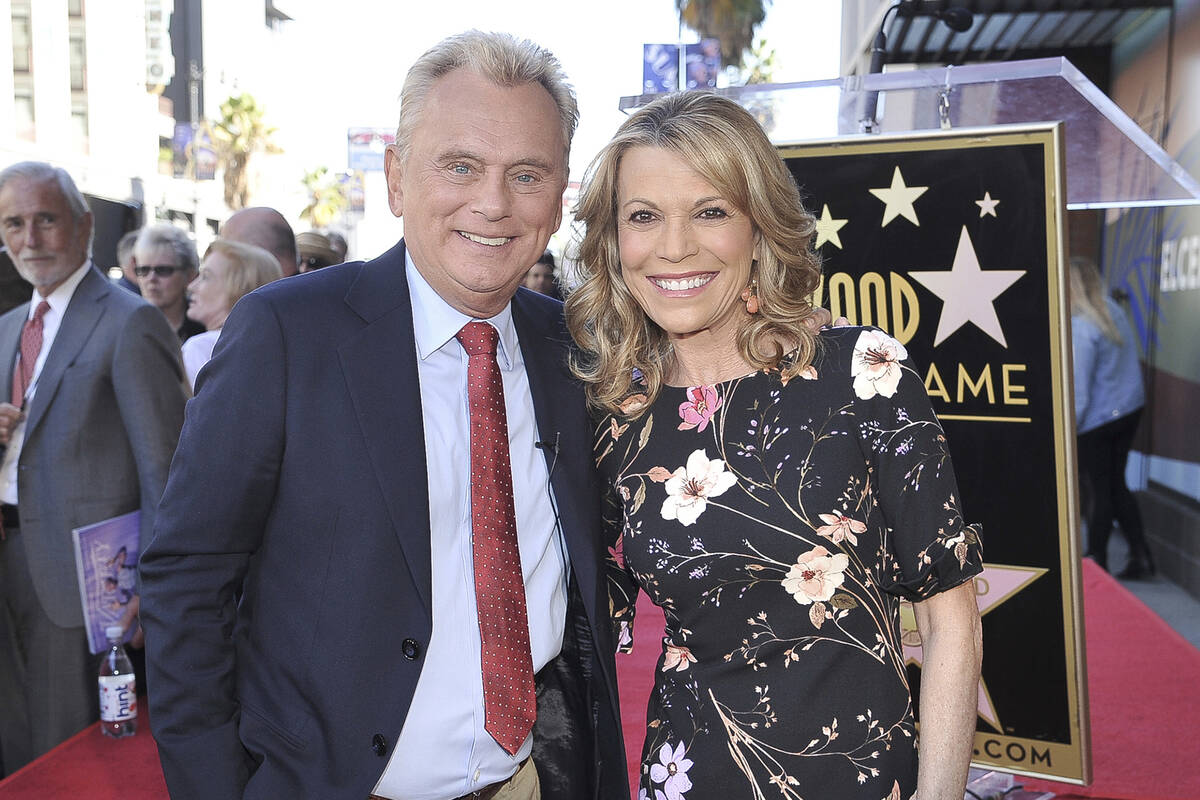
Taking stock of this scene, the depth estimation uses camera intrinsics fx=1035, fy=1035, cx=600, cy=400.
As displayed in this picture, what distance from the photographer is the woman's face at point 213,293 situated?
4543 millimetres

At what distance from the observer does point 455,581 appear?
5.77 ft

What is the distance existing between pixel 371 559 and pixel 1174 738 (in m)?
3.39

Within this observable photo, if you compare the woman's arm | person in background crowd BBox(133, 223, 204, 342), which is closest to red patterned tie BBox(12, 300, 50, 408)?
person in background crowd BBox(133, 223, 204, 342)

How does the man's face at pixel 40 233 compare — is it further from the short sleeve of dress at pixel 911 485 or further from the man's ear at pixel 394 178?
the short sleeve of dress at pixel 911 485

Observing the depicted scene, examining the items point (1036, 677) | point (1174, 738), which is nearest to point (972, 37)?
point (1174, 738)

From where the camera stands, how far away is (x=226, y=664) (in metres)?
1.69

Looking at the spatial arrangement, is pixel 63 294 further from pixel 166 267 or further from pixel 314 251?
pixel 314 251

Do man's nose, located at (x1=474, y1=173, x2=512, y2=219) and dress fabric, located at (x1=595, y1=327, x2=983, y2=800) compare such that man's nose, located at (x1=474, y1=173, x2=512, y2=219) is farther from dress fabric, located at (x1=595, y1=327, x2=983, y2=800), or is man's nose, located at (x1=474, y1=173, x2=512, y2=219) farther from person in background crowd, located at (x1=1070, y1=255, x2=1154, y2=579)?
person in background crowd, located at (x1=1070, y1=255, x2=1154, y2=579)

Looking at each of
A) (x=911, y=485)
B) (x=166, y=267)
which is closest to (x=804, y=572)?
(x=911, y=485)

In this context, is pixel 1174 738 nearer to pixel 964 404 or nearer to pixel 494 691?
pixel 964 404

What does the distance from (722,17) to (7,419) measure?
64.6ft

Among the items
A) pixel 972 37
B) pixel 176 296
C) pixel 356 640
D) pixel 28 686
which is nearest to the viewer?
pixel 356 640

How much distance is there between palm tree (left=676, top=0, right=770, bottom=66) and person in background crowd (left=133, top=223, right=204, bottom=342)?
55.6ft

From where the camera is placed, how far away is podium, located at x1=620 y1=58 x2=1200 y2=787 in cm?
273
